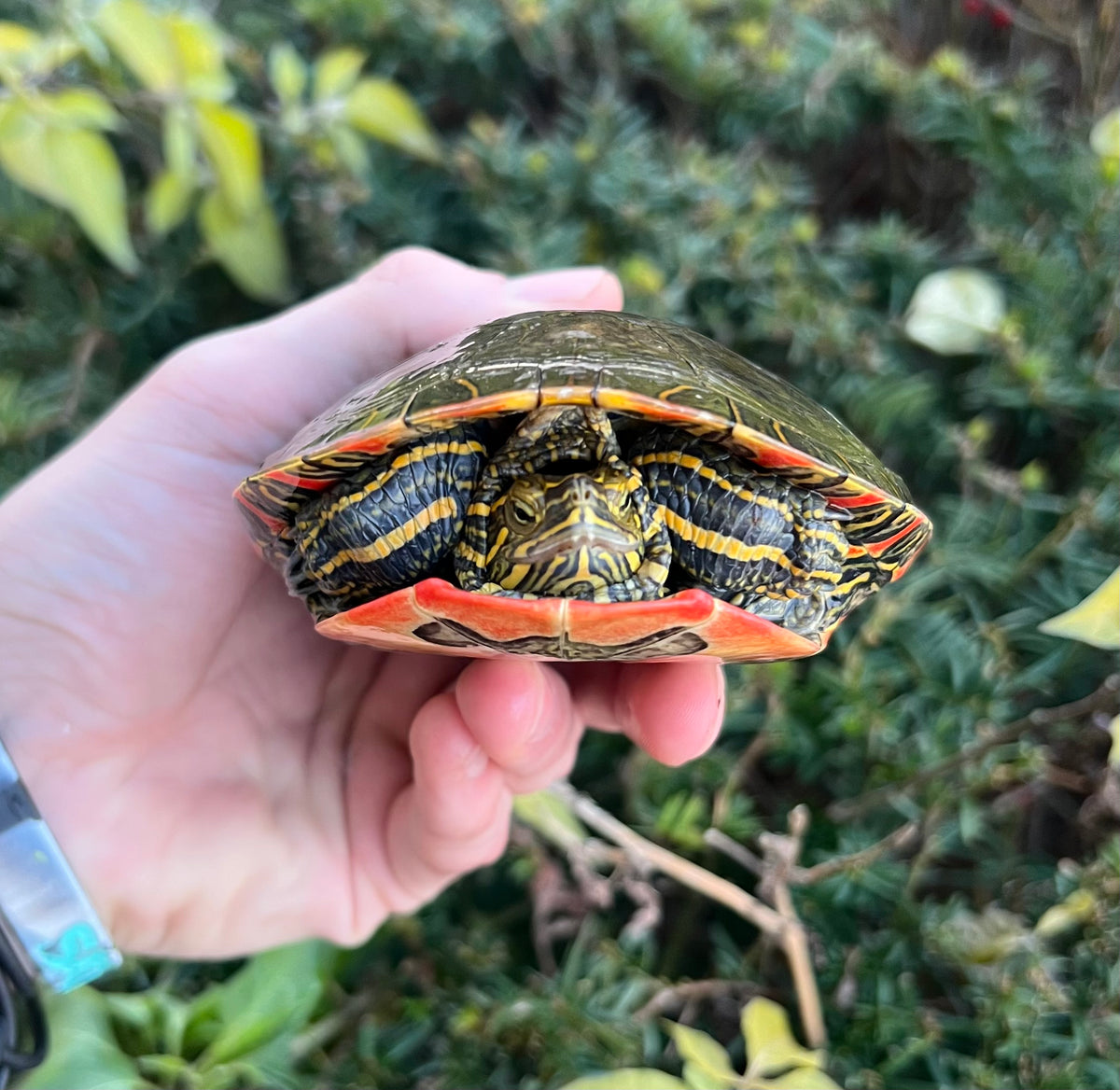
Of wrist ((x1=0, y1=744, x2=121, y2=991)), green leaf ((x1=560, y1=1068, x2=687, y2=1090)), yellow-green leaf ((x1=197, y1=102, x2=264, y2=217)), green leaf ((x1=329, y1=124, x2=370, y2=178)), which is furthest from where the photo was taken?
green leaf ((x1=329, y1=124, x2=370, y2=178))

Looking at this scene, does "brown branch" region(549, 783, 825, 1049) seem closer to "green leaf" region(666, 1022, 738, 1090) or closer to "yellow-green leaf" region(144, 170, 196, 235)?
"green leaf" region(666, 1022, 738, 1090)

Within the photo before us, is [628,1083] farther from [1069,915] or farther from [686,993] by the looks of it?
[1069,915]

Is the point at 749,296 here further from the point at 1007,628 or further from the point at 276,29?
the point at 276,29

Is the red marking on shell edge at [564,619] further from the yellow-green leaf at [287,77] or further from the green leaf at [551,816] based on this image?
the yellow-green leaf at [287,77]

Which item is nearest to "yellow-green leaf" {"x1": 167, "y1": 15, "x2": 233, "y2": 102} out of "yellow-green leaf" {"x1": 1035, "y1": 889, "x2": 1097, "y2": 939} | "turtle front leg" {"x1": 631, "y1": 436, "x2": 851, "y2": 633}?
"turtle front leg" {"x1": 631, "y1": 436, "x2": 851, "y2": 633}

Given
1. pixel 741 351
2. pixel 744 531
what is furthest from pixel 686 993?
pixel 741 351
